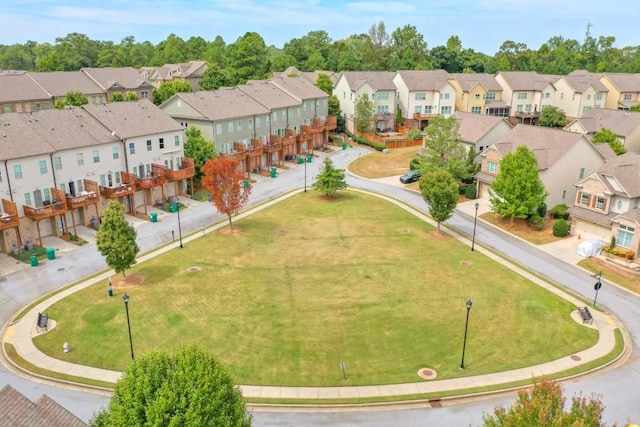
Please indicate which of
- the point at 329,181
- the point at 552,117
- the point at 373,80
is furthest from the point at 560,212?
the point at 373,80

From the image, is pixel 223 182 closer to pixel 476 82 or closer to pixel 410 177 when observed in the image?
pixel 410 177

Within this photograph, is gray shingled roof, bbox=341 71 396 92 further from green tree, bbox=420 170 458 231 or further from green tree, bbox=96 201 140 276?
green tree, bbox=96 201 140 276

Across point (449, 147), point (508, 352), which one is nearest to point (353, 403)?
point (508, 352)

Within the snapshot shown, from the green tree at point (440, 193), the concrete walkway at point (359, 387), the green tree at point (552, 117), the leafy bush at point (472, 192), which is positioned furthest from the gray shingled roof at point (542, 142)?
the green tree at point (552, 117)

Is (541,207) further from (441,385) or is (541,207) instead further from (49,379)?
(49,379)

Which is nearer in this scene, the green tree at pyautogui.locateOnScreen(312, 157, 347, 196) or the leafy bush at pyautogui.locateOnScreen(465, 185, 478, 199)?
the green tree at pyautogui.locateOnScreen(312, 157, 347, 196)

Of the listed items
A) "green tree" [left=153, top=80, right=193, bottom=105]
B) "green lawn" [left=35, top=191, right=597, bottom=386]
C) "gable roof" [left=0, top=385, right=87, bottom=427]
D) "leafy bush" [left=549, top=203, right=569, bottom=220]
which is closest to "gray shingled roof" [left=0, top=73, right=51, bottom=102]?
"green tree" [left=153, top=80, right=193, bottom=105]
